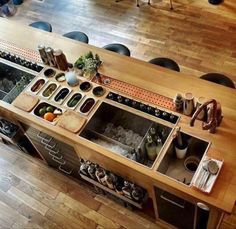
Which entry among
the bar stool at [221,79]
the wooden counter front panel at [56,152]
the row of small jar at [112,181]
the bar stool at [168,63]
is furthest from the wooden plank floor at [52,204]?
the bar stool at [168,63]

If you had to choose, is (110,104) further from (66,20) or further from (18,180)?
(66,20)

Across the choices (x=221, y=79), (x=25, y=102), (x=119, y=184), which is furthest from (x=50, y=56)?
(x=221, y=79)

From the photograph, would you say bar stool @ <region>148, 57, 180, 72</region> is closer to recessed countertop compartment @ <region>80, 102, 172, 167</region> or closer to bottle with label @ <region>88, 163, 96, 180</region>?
recessed countertop compartment @ <region>80, 102, 172, 167</region>

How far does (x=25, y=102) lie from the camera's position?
277 cm

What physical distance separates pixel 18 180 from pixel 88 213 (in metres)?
0.89

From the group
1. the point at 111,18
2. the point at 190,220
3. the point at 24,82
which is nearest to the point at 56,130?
the point at 24,82

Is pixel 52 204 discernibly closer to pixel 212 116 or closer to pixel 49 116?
pixel 49 116

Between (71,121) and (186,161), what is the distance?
0.94 m

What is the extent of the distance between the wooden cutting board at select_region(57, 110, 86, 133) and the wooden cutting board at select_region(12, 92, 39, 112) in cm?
32

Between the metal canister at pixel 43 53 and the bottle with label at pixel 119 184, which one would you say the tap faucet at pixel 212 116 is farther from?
the metal canister at pixel 43 53

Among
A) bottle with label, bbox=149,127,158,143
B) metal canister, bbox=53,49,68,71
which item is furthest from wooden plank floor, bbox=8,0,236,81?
bottle with label, bbox=149,127,158,143

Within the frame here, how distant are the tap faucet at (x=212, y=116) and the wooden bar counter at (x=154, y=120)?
2.0 inches

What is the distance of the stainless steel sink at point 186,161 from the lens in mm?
2354

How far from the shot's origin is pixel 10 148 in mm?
3756
